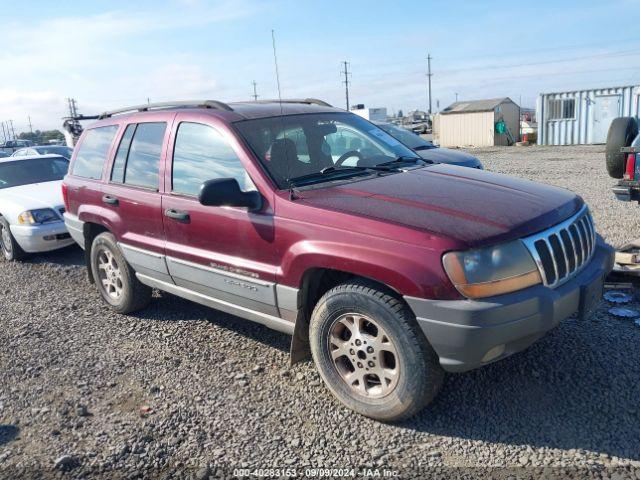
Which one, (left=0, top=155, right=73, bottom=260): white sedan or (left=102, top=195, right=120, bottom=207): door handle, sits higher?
(left=102, top=195, right=120, bottom=207): door handle

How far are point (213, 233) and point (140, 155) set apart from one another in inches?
50.3

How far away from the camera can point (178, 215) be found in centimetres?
410

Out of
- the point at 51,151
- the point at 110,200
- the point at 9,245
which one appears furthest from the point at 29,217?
the point at 51,151

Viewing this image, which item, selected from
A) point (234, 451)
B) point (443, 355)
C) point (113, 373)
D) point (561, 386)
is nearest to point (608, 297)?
point (561, 386)

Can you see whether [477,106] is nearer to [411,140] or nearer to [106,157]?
[411,140]

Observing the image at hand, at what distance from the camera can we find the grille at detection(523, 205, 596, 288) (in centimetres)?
301

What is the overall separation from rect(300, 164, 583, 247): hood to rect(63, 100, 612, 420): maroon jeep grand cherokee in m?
0.01

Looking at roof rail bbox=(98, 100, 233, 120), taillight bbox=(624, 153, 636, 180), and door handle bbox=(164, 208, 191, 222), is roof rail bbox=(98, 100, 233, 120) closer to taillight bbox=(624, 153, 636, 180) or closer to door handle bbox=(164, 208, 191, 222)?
door handle bbox=(164, 208, 191, 222)

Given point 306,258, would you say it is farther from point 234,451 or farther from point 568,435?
point 568,435

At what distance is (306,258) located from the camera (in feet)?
10.9

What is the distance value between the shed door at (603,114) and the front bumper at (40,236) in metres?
23.2

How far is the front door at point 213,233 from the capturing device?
3.63 m

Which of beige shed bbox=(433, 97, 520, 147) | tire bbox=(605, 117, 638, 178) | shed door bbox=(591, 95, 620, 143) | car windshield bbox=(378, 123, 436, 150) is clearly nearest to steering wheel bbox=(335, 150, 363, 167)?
tire bbox=(605, 117, 638, 178)

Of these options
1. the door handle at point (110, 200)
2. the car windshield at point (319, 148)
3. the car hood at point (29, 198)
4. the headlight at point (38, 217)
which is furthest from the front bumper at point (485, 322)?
the car hood at point (29, 198)
